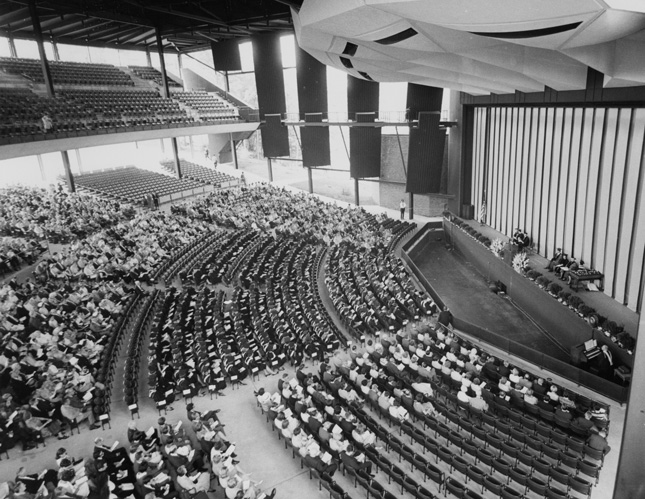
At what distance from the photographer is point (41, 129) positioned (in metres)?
24.0

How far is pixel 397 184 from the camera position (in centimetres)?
2911

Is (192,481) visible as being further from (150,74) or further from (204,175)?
(150,74)

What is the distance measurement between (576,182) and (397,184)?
13507 millimetres

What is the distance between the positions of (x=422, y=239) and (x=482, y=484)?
55.5 feet

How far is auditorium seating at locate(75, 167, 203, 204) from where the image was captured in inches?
1208

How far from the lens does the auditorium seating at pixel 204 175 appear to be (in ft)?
116

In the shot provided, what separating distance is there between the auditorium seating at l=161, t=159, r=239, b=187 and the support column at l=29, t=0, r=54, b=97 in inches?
431

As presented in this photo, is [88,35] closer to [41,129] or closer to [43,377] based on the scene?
[41,129]

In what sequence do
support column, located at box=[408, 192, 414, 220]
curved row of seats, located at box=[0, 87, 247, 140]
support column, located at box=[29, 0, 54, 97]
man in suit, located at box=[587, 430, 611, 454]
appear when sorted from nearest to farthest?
man in suit, located at box=[587, 430, 611, 454]
curved row of seats, located at box=[0, 87, 247, 140]
support column, located at box=[29, 0, 54, 97]
support column, located at box=[408, 192, 414, 220]

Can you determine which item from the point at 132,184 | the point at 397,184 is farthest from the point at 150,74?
the point at 397,184

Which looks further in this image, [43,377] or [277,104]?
[277,104]

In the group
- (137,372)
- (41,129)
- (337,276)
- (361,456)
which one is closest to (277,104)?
(41,129)

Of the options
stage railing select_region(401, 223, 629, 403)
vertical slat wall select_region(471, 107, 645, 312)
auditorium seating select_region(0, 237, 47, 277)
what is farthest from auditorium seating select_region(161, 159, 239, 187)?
stage railing select_region(401, 223, 629, 403)

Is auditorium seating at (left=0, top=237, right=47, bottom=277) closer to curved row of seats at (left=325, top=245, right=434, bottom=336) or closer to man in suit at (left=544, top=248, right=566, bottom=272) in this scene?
curved row of seats at (left=325, top=245, right=434, bottom=336)
